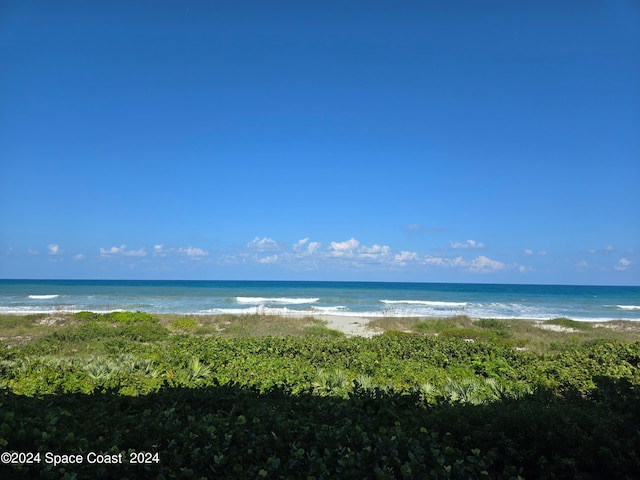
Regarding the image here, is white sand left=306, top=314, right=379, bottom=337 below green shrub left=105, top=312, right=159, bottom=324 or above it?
below

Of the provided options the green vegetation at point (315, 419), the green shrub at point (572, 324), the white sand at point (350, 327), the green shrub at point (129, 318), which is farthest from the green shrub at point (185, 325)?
the green shrub at point (572, 324)

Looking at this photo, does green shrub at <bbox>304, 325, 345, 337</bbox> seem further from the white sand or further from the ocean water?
the ocean water

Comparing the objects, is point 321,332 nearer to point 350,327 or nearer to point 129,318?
point 350,327

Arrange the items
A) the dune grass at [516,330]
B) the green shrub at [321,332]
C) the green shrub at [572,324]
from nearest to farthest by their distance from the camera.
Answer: the green shrub at [321,332] < the dune grass at [516,330] < the green shrub at [572,324]

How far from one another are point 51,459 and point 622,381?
6870 millimetres

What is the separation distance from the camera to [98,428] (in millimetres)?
4391

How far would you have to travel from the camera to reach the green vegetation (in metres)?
3.73

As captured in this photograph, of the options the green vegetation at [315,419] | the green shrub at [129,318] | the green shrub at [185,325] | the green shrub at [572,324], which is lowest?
the green shrub at [572,324]

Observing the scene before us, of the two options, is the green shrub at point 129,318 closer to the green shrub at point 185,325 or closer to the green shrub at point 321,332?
the green shrub at point 185,325

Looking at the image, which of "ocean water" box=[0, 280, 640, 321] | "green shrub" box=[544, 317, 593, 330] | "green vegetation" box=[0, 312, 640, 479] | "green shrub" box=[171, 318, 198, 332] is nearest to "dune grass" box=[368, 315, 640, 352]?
"green shrub" box=[544, 317, 593, 330]

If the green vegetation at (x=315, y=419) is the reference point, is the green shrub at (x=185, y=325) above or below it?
below

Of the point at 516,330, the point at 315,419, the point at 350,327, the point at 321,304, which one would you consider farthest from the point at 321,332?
the point at 321,304

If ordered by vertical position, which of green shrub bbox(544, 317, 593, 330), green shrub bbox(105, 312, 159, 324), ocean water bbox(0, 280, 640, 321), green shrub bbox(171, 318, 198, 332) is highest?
green shrub bbox(105, 312, 159, 324)

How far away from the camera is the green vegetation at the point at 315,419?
3.73 meters
